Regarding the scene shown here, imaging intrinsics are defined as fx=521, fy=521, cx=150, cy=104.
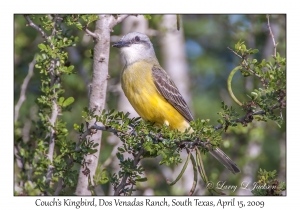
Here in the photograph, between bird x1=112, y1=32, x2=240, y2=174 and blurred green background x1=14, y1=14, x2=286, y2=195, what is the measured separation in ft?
0.88

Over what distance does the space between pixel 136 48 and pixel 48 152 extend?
2.37 meters

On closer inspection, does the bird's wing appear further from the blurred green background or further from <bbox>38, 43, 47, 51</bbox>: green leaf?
<bbox>38, 43, 47, 51</bbox>: green leaf

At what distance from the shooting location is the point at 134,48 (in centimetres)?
672

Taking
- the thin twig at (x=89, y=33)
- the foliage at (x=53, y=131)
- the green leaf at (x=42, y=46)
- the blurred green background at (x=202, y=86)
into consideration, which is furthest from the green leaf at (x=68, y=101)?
the blurred green background at (x=202, y=86)

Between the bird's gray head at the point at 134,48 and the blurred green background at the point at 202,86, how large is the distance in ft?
0.73

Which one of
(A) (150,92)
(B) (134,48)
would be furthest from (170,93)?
(B) (134,48)

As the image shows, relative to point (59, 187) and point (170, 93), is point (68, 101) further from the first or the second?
point (170, 93)

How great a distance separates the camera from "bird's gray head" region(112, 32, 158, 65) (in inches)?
261

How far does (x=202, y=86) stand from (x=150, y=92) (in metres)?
5.39

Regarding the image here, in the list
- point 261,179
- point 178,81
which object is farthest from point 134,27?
point 261,179

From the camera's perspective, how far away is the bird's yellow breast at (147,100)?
6035mm

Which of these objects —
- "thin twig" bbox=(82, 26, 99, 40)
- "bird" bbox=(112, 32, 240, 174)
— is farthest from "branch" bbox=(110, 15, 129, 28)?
"bird" bbox=(112, 32, 240, 174)

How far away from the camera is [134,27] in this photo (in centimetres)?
834

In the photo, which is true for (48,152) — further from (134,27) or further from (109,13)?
(134,27)
